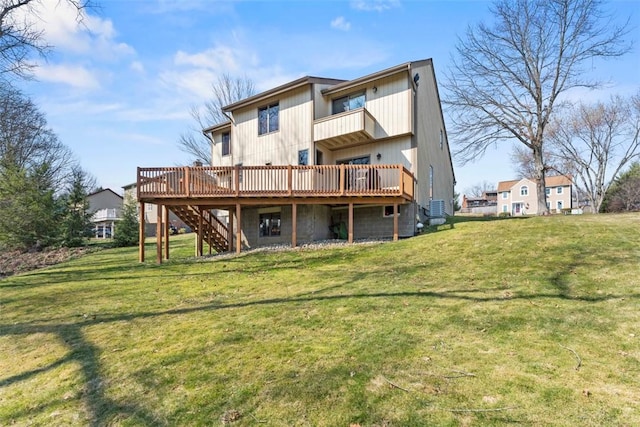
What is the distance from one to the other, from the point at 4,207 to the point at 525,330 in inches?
862

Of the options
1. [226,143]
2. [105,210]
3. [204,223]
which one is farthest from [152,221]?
[204,223]

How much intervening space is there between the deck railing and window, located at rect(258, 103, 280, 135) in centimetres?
440

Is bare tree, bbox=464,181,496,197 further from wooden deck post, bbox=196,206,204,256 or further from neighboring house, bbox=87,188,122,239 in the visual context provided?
wooden deck post, bbox=196,206,204,256

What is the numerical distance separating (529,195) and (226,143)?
51.4 metres

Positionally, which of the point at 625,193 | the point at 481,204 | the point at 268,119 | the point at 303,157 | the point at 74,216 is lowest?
the point at 74,216

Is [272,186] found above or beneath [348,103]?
beneath

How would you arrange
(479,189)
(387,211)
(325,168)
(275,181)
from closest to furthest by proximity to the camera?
1. (325,168)
2. (275,181)
3. (387,211)
4. (479,189)

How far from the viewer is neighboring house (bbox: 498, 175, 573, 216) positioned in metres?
50.9

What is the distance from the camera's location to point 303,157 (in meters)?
15.3

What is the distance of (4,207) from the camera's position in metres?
16.5

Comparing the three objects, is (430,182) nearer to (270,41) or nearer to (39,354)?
(270,41)

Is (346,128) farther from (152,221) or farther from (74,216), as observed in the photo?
(152,221)

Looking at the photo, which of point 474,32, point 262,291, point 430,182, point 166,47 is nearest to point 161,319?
point 262,291

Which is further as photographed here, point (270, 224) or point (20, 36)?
point (270, 224)
